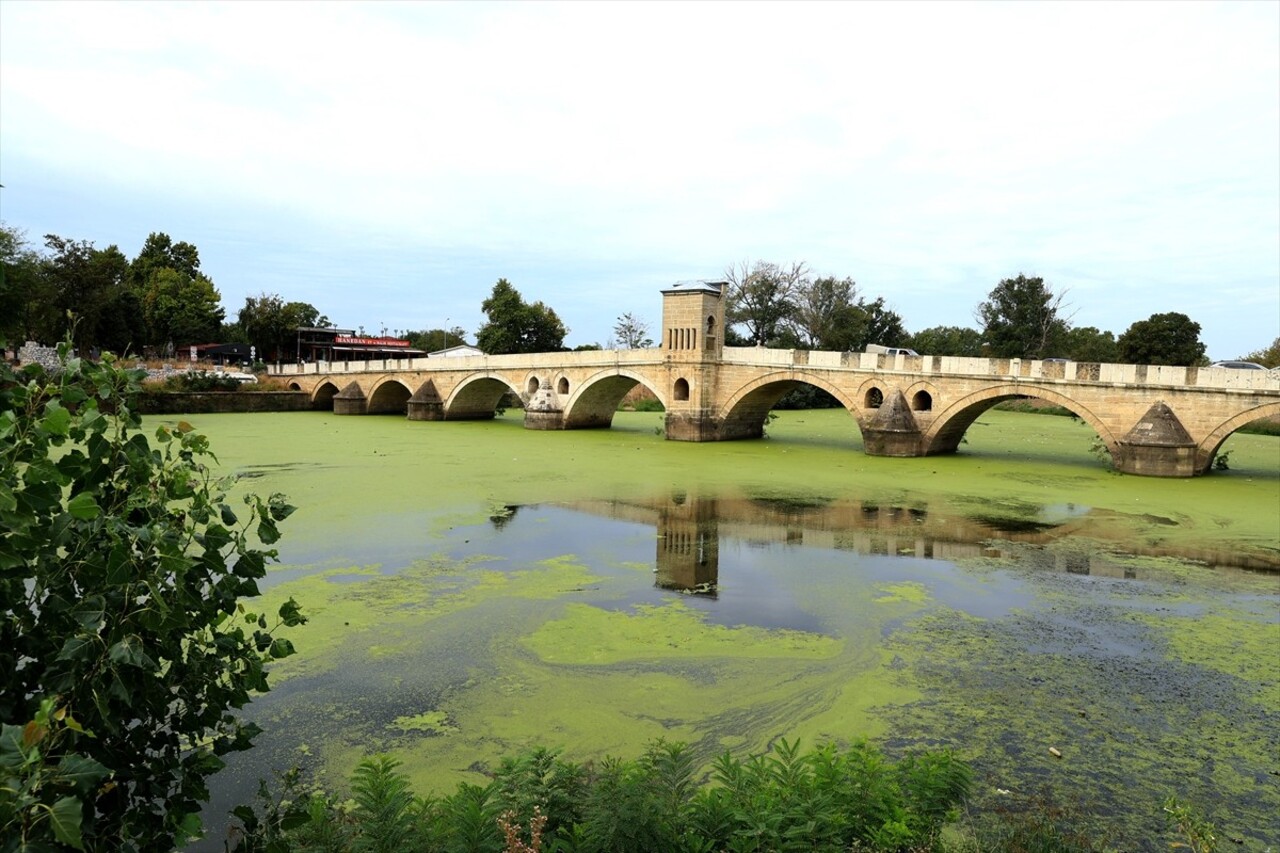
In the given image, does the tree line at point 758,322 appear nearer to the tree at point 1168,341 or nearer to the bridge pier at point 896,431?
the tree at point 1168,341

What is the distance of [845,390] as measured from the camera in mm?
25031

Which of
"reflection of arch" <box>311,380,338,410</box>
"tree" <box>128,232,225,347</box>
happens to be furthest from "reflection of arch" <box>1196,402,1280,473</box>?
"tree" <box>128,232,225,347</box>

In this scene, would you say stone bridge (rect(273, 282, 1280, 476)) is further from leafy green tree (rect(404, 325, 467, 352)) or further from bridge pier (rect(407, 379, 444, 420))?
leafy green tree (rect(404, 325, 467, 352))

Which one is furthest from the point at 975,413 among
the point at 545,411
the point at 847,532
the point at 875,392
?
the point at 545,411

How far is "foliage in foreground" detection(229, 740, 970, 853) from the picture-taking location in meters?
3.29

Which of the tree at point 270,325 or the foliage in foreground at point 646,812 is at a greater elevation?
the tree at point 270,325

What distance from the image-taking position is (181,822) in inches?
88.5

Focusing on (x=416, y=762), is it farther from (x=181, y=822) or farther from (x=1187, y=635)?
(x=1187, y=635)

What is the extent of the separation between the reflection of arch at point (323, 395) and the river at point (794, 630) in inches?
1010

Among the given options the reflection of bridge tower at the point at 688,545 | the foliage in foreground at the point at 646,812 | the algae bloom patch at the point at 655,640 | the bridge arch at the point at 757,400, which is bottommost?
the algae bloom patch at the point at 655,640

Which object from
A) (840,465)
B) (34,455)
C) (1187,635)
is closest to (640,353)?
(840,465)

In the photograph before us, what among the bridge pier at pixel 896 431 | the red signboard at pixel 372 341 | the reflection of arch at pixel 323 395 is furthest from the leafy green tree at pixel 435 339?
the bridge pier at pixel 896 431

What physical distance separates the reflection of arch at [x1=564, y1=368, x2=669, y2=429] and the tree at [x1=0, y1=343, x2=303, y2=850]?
26310mm

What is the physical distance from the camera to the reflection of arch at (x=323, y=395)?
41750 millimetres
